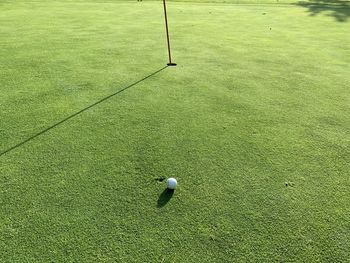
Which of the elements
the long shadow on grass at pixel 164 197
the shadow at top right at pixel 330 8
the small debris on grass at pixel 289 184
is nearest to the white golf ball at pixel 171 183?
the long shadow on grass at pixel 164 197

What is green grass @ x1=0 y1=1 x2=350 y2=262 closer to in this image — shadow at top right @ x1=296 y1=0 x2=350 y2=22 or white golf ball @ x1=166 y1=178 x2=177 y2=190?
white golf ball @ x1=166 y1=178 x2=177 y2=190

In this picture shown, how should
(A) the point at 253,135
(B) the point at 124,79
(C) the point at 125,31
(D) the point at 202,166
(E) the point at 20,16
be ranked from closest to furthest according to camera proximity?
(D) the point at 202,166 → (A) the point at 253,135 → (B) the point at 124,79 → (C) the point at 125,31 → (E) the point at 20,16

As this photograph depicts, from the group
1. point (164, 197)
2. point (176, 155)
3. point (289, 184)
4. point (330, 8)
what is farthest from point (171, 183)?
point (330, 8)

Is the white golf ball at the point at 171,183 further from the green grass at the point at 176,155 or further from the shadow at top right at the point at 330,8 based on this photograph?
the shadow at top right at the point at 330,8

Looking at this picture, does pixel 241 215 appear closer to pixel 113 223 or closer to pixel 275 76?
pixel 113 223

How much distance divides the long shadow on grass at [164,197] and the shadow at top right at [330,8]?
380 inches

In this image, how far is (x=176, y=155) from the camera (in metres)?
2.87

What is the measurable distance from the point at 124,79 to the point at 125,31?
11.3 feet

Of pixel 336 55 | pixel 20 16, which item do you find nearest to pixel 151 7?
pixel 20 16

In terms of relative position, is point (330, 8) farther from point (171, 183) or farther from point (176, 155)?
point (171, 183)

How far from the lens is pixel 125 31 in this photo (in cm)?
757

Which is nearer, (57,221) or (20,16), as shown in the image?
(57,221)

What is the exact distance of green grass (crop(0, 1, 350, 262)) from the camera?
2.03 metres

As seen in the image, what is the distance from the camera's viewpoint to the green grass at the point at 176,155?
2031mm
